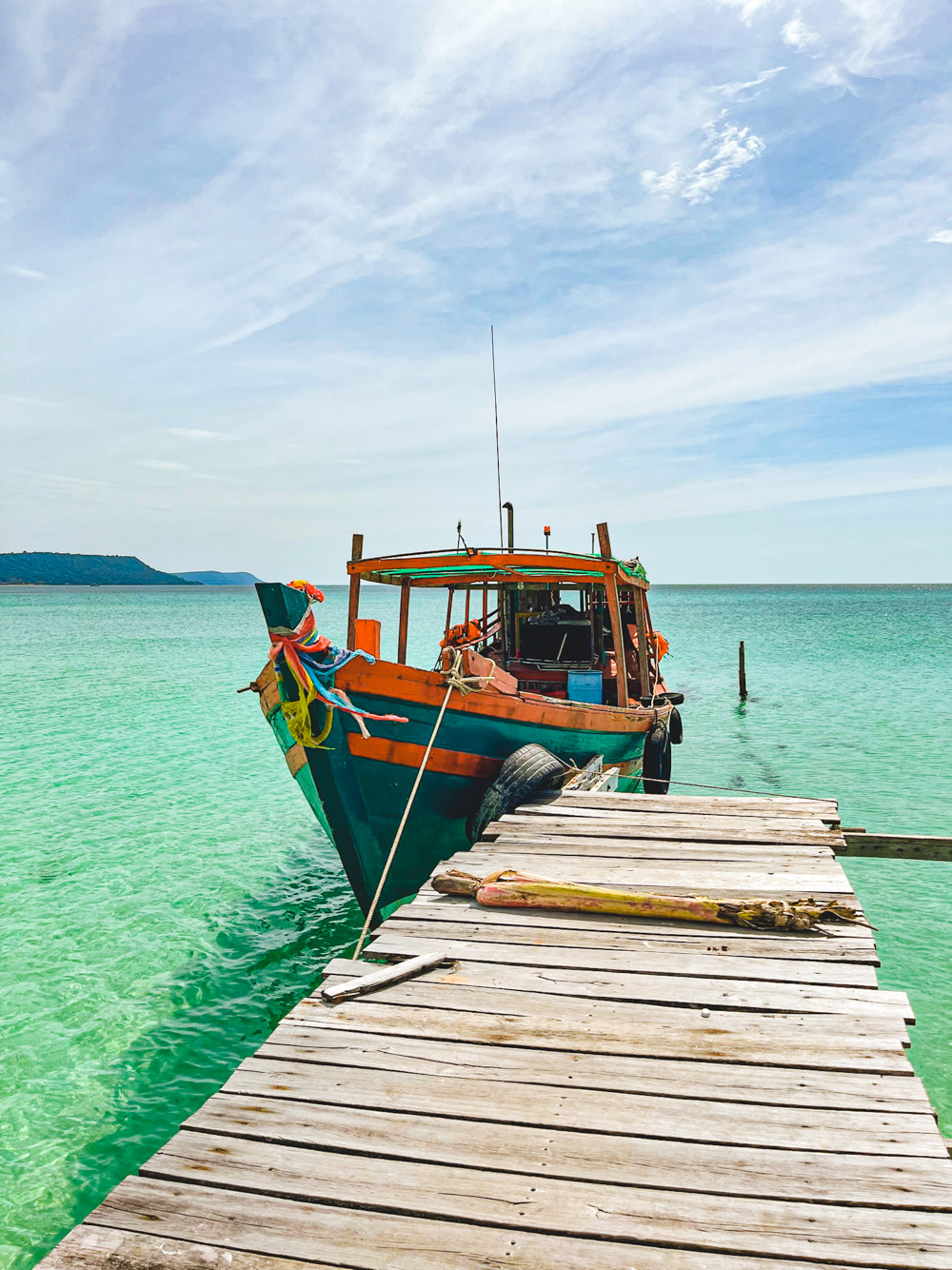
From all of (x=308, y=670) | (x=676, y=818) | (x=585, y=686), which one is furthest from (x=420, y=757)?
(x=585, y=686)

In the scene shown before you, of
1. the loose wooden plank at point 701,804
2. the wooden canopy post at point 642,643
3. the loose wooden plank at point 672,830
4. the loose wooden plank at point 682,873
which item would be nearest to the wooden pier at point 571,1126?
the loose wooden plank at point 682,873

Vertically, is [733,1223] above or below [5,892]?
above

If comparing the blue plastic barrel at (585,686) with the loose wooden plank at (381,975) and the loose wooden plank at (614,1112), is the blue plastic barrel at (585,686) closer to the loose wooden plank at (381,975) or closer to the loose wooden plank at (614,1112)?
the loose wooden plank at (381,975)

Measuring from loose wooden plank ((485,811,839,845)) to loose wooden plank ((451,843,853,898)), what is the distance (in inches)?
21.1

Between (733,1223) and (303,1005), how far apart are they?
2091 millimetres

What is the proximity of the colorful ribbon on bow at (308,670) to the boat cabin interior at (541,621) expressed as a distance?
992mm

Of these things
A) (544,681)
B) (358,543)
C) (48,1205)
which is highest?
(358,543)

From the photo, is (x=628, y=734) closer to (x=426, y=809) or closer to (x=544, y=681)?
(x=544, y=681)

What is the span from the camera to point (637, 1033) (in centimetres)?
332

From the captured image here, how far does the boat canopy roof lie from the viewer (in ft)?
25.6

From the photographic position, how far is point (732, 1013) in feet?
11.4

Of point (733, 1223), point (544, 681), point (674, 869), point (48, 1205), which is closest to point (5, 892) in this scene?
point (48, 1205)

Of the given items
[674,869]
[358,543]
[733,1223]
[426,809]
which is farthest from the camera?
[358,543]

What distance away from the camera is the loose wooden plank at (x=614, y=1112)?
2635mm
